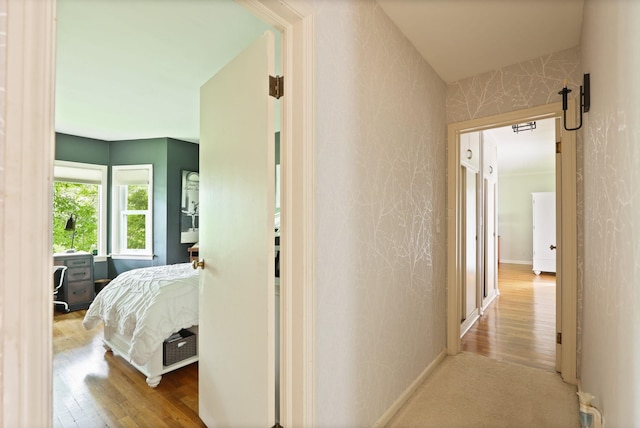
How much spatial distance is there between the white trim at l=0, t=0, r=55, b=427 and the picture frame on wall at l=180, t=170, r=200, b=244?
181 inches

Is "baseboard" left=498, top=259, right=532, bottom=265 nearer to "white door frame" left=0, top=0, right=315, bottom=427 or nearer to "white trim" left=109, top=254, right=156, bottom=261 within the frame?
"white trim" left=109, top=254, right=156, bottom=261

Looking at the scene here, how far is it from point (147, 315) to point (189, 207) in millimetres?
3068

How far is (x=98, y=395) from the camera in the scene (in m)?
2.15

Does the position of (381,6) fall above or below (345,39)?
above

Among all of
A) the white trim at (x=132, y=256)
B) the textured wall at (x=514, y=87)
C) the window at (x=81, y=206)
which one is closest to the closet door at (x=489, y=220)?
the textured wall at (x=514, y=87)

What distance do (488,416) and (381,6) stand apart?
253 cm

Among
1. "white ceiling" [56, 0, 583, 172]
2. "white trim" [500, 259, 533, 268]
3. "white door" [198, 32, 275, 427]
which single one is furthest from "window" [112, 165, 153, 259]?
"white trim" [500, 259, 533, 268]

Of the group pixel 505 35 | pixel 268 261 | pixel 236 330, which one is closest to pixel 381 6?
pixel 505 35

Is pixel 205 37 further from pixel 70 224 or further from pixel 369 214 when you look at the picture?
→ pixel 70 224

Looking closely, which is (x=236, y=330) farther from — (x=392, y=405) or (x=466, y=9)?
(x=466, y=9)

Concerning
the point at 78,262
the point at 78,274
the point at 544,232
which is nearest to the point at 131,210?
the point at 78,262

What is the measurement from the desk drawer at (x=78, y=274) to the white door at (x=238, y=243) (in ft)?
11.9

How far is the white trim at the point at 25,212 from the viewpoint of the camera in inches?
22.8

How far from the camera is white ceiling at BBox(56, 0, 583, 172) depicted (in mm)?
1832
